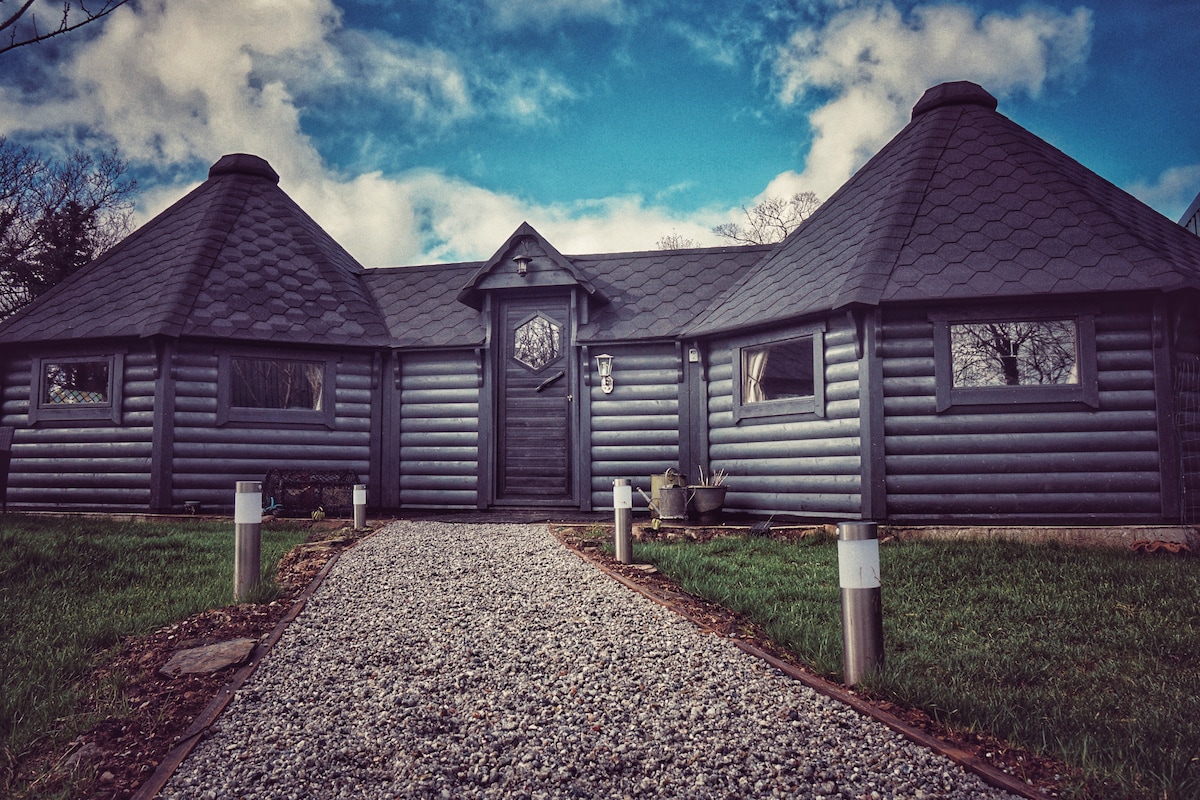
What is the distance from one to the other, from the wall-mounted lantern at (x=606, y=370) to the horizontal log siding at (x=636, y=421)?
0.09 meters

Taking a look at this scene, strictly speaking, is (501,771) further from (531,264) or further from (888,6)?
(888,6)

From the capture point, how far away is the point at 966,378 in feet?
26.7

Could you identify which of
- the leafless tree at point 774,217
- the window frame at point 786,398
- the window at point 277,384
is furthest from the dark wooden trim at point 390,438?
the leafless tree at point 774,217

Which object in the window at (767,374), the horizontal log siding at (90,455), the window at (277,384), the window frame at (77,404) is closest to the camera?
the window at (767,374)

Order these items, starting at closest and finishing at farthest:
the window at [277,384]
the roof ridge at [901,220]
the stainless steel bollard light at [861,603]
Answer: the stainless steel bollard light at [861,603] < the roof ridge at [901,220] < the window at [277,384]

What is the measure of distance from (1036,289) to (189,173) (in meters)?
18.1

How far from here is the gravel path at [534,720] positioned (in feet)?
7.91

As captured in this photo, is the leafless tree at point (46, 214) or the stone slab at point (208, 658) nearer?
the stone slab at point (208, 658)

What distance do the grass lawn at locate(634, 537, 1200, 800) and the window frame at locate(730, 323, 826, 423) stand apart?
2.18 meters

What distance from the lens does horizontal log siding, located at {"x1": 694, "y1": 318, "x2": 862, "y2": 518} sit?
8312mm

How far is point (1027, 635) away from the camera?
4.23m

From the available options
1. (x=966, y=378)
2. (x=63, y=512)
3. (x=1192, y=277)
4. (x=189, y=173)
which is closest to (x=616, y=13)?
(x=966, y=378)

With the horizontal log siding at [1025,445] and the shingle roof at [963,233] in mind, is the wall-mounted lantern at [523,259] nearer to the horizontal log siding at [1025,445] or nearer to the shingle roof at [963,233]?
the shingle roof at [963,233]

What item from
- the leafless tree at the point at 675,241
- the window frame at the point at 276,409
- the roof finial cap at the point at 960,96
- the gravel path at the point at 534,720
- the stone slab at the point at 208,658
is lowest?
the gravel path at the point at 534,720
